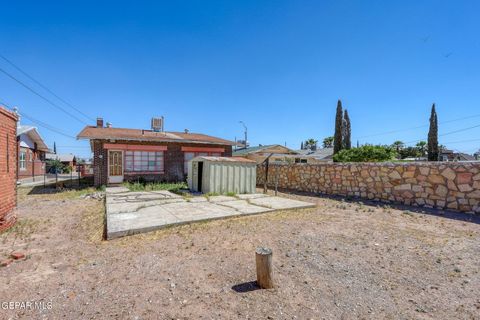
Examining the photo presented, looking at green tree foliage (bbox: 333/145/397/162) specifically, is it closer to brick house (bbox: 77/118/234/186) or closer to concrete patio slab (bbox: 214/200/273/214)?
brick house (bbox: 77/118/234/186)

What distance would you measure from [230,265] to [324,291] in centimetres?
140

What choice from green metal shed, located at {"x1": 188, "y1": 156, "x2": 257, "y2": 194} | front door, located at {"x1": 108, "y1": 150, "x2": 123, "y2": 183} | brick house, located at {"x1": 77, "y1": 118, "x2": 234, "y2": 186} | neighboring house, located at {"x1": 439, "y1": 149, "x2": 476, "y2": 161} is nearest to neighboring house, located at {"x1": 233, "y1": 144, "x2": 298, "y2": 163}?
brick house, located at {"x1": 77, "y1": 118, "x2": 234, "y2": 186}

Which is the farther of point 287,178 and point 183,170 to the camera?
point 183,170

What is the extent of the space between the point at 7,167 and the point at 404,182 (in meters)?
12.0

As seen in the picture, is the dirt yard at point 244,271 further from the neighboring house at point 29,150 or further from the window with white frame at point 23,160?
the window with white frame at point 23,160

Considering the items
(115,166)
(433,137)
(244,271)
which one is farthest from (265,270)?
(433,137)

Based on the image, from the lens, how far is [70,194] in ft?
37.5

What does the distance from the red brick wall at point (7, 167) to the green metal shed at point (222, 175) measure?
637 centimetres

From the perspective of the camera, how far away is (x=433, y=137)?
99.7ft

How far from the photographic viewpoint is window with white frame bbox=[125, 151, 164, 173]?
47.0ft

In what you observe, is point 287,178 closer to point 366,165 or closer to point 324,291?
point 366,165

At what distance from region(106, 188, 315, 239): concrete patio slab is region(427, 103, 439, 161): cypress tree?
3085cm

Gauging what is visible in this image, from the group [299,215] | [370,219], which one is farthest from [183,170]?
[370,219]

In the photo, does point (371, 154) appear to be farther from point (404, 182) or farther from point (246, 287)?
point (246, 287)
